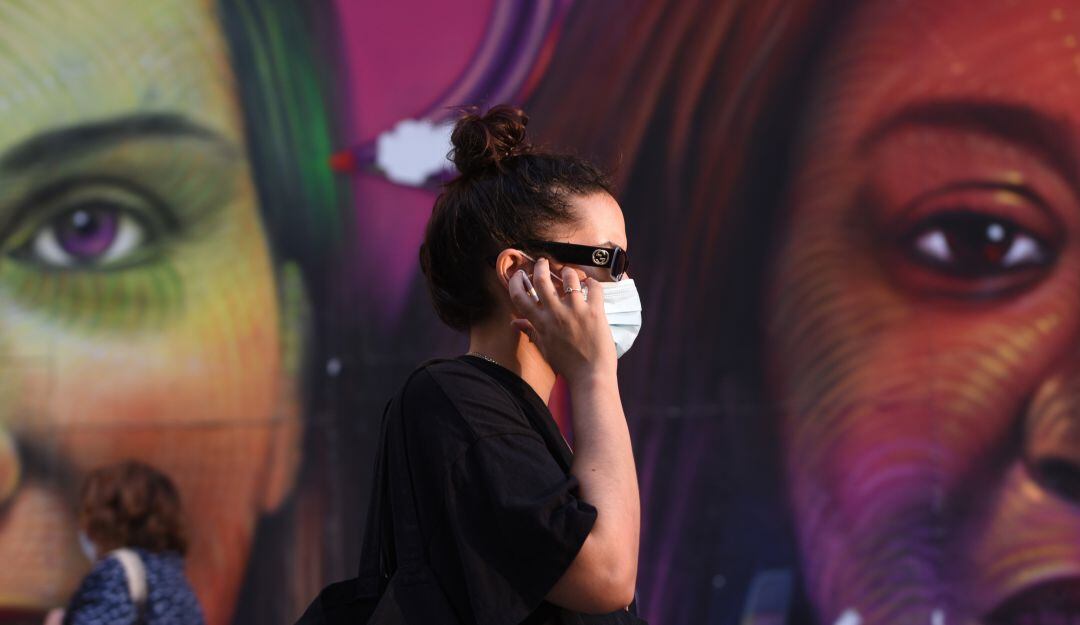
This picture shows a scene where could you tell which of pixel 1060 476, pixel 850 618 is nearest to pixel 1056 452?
pixel 1060 476

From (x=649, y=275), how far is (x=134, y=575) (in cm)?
219

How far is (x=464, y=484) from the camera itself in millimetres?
1668

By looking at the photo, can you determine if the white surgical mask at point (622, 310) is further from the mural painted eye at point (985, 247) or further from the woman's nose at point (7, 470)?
the mural painted eye at point (985, 247)

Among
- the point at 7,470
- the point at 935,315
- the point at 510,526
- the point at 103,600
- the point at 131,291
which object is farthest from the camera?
the point at 935,315

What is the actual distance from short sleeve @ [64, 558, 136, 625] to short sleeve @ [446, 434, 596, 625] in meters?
2.25

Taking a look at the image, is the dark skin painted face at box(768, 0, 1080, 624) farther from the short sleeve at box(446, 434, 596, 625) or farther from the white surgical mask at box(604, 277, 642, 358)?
the short sleeve at box(446, 434, 596, 625)

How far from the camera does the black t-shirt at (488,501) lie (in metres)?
1.61

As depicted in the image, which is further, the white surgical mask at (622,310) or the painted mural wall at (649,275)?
the painted mural wall at (649,275)

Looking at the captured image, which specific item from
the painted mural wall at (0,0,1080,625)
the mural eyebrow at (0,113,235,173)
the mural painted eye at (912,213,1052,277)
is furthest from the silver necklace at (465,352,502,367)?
the mural painted eye at (912,213,1052,277)

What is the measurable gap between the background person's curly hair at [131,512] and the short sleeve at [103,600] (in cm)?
16

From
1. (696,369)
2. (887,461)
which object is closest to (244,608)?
(696,369)

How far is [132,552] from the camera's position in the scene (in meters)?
3.72

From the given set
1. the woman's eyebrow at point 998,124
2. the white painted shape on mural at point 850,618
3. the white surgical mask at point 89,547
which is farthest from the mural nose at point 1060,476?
the white surgical mask at point 89,547

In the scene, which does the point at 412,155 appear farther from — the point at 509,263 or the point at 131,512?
the point at 509,263
